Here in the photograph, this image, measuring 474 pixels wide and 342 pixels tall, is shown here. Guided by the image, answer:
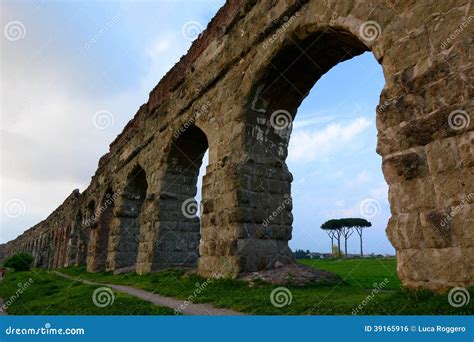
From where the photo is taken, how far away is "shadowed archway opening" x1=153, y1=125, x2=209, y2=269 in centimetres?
1012

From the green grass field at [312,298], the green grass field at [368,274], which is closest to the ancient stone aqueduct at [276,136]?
the green grass field at [312,298]

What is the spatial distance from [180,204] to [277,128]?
423 cm

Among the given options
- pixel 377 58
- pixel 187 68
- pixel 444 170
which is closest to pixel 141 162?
pixel 187 68

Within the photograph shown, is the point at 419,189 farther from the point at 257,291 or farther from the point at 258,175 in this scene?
the point at 258,175

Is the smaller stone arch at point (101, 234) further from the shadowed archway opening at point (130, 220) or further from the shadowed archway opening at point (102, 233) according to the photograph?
the shadowed archway opening at point (130, 220)

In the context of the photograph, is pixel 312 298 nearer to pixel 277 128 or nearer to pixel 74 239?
pixel 277 128

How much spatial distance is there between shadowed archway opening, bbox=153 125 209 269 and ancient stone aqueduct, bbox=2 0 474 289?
0.03m

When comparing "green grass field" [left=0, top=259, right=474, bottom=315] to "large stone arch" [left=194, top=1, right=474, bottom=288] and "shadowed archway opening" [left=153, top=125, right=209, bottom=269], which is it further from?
"shadowed archway opening" [left=153, top=125, right=209, bottom=269]

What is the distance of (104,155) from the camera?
778 inches

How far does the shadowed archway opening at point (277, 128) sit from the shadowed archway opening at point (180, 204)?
280 cm

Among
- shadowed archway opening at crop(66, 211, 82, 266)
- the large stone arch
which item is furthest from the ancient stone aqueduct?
shadowed archway opening at crop(66, 211, 82, 266)

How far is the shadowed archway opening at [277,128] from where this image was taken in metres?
6.47

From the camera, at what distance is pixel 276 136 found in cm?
759

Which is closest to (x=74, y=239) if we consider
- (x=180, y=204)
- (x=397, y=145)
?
(x=180, y=204)
